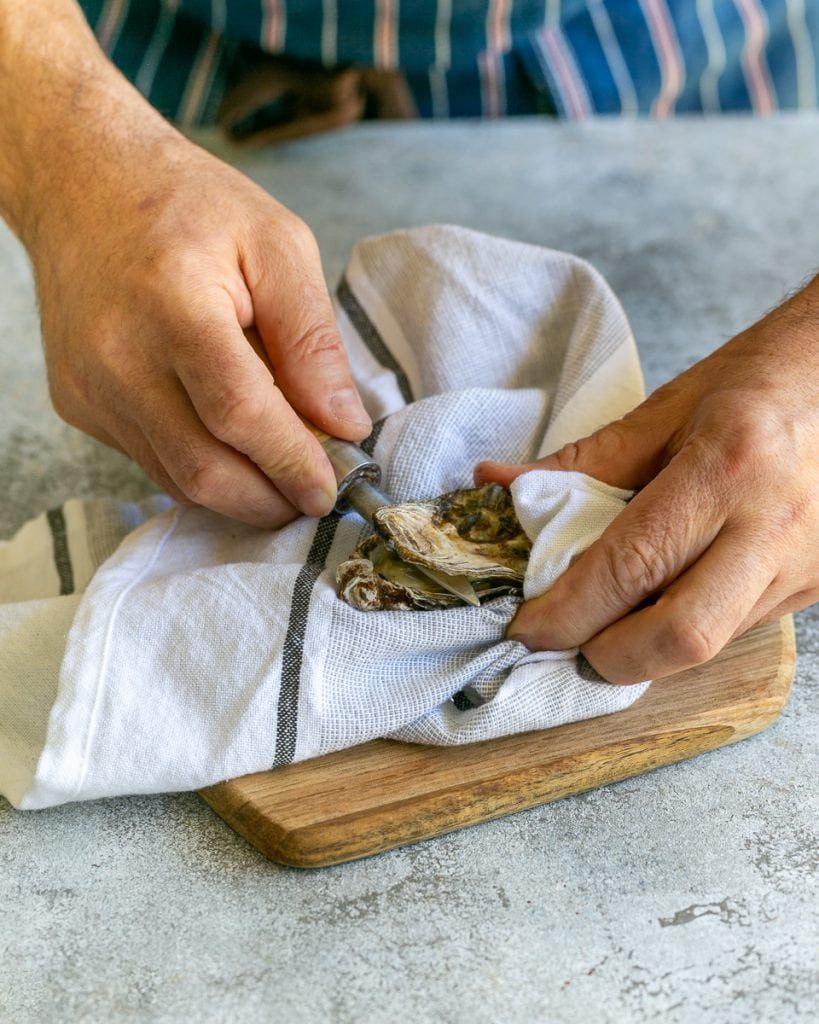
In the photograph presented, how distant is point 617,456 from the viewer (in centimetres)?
92

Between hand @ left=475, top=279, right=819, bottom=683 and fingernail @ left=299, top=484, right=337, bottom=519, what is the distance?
0.61 ft

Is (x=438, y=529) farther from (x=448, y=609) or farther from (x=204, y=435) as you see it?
(x=204, y=435)

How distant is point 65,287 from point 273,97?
2.75 feet

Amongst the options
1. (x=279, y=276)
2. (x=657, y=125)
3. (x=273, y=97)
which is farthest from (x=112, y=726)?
(x=657, y=125)

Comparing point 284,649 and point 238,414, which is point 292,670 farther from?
point 238,414

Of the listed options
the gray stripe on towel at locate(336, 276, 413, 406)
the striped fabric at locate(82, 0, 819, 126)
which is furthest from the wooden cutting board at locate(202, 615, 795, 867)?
the striped fabric at locate(82, 0, 819, 126)

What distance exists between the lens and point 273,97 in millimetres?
1729

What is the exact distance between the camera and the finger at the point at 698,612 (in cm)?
80

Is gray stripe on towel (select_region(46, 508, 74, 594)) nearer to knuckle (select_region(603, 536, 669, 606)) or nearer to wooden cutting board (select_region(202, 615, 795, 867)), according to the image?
wooden cutting board (select_region(202, 615, 795, 867))

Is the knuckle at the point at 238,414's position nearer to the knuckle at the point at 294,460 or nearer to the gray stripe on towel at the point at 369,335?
the knuckle at the point at 294,460

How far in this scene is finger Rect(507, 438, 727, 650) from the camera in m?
0.82

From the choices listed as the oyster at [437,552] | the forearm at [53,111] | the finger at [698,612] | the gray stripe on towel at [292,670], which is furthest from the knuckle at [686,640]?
the forearm at [53,111]

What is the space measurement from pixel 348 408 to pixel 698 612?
34cm

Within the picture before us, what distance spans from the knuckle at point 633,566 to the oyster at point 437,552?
0.27 ft
